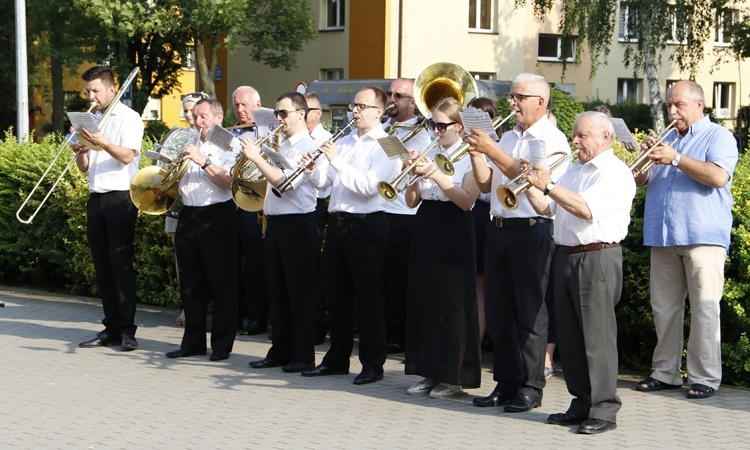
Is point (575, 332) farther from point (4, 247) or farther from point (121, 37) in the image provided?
point (121, 37)

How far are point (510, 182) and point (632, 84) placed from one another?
42693 millimetres

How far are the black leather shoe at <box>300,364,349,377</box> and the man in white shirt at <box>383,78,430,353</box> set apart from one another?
1.18m

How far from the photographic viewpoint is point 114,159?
420 inches

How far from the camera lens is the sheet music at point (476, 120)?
7.65 m

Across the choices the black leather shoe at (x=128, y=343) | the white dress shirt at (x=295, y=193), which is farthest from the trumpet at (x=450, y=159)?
the black leather shoe at (x=128, y=343)

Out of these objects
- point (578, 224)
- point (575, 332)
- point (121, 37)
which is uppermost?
point (121, 37)

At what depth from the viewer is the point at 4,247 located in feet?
50.4

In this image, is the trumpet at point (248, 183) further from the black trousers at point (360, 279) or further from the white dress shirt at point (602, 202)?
the white dress shirt at point (602, 202)

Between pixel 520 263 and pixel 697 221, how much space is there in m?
1.34

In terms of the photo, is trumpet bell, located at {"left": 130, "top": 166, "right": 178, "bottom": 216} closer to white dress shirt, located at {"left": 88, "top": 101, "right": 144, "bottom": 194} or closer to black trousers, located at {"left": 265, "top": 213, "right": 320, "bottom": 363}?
white dress shirt, located at {"left": 88, "top": 101, "right": 144, "bottom": 194}

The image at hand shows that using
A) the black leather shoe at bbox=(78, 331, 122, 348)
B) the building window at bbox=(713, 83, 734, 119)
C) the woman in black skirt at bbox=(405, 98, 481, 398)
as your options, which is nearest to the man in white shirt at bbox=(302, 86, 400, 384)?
the woman in black skirt at bbox=(405, 98, 481, 398)

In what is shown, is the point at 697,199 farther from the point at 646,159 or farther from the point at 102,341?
the point at 102,341

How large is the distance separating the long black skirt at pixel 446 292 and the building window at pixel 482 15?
3589cm

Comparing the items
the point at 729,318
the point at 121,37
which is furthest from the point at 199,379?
the point at 121,37
